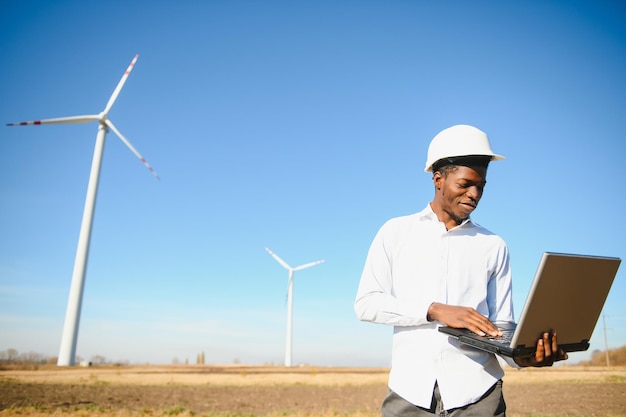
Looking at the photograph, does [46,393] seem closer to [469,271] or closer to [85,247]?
[469,271]

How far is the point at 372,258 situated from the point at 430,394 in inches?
38.0

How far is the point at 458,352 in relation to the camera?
291 cm

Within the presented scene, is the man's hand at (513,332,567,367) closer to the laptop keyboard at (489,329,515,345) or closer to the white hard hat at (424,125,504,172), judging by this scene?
the laptop keyboard at (489,329,515,345)

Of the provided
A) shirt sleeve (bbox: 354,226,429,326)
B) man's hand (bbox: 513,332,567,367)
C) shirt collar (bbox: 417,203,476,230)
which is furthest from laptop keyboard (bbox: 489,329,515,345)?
shirt collar (bbox: 417,203,476,230)

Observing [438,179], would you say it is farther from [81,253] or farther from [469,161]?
[81,253]

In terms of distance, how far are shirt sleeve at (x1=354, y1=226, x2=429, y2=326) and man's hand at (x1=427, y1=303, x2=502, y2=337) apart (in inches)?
4.7

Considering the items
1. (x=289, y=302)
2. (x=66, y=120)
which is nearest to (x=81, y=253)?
(x=66, y=120)

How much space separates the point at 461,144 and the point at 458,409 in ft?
5.47

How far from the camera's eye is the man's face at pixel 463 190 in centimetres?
325

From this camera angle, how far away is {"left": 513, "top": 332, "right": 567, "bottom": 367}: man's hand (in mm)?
2699

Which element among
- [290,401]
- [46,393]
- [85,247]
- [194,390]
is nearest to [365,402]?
[290,401]

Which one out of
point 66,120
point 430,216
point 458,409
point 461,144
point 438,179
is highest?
point 66,120

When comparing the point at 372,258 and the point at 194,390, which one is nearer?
the point at 372,258

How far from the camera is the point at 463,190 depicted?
10.7 ft
